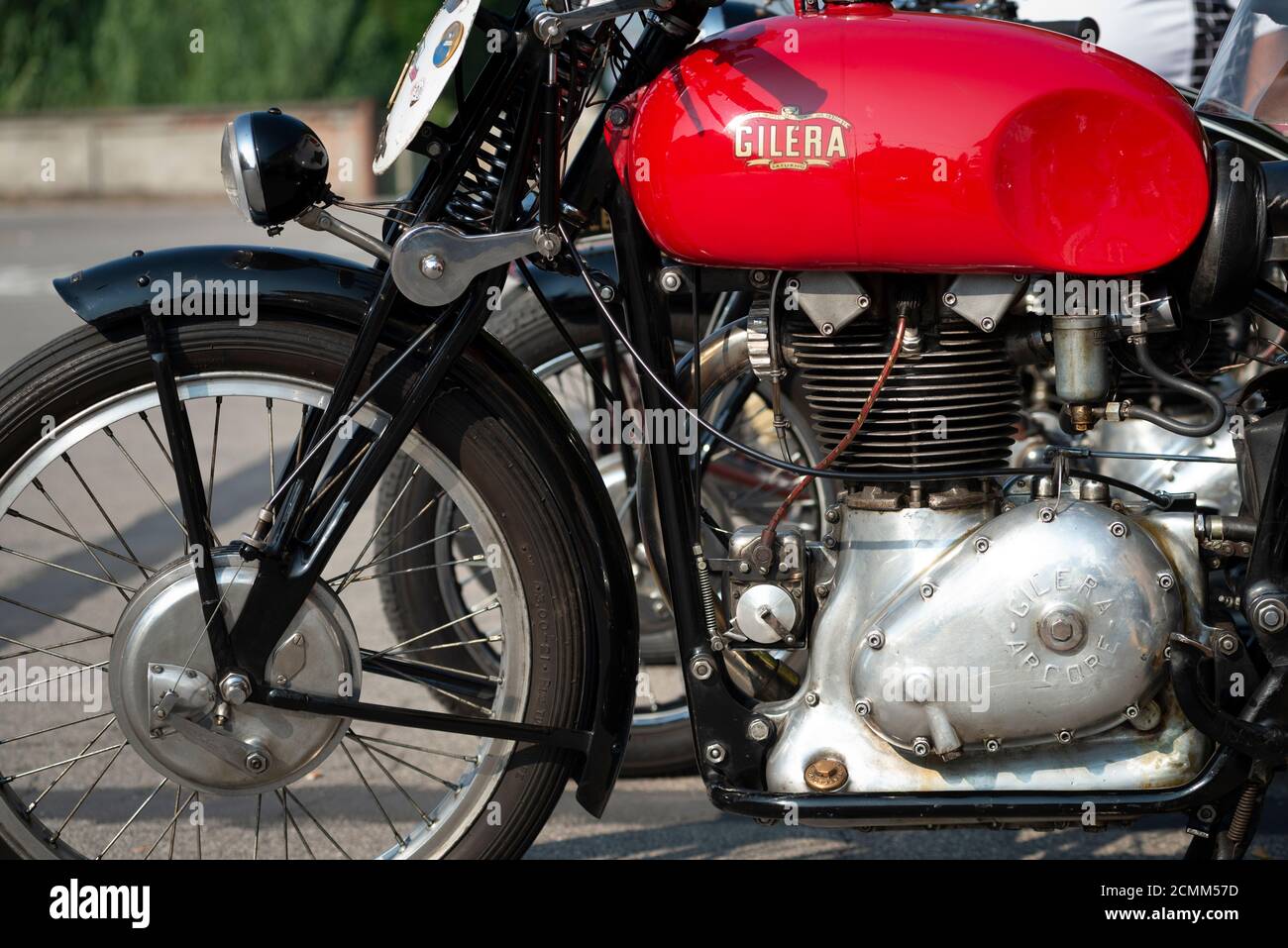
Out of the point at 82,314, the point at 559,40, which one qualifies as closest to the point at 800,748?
the point at 559,40

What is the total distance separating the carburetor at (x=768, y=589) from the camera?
2.18 m

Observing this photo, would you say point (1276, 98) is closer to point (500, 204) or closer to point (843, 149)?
point (843, 149)

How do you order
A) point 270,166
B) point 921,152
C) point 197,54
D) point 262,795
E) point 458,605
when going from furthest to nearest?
1. point 197,54
2. point 458,605
3. point 262,795
4. point 270,166
5. point 921,152

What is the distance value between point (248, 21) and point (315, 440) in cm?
1725

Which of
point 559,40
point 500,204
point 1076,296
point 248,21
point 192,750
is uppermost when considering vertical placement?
point 248,21

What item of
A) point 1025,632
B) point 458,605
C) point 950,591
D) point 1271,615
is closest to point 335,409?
point 950,591

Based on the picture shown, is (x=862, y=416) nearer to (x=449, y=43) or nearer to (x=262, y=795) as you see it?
(x=449, y=43)

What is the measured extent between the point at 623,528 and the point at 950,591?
1296 millimetres

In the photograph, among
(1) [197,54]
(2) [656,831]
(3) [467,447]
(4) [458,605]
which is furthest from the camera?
(1) [197,54]

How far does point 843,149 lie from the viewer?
6.31ft

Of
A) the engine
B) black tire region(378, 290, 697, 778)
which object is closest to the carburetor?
the engine

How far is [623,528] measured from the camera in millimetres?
3293

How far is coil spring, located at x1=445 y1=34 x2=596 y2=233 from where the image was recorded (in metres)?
2.11

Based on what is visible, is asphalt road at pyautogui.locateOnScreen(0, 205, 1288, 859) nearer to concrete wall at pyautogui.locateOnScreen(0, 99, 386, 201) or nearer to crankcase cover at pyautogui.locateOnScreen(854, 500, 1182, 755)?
crankcase cover at pyautogui.locateOnScreen(854, 500, 1182, 755)
